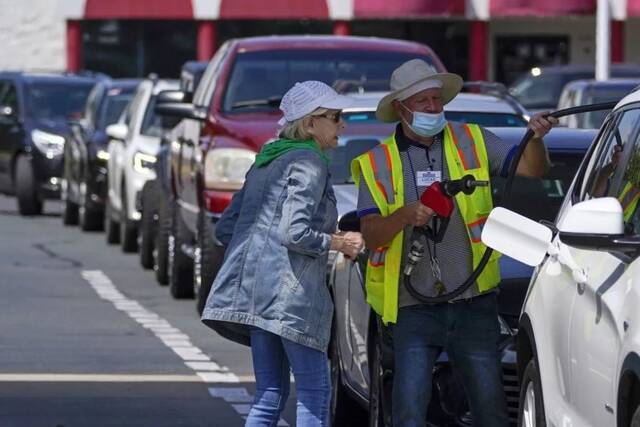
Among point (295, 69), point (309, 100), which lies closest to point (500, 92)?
point (295, 69)

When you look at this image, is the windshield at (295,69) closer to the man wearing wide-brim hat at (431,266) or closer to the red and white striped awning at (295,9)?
the man wearing wide-brim hat at (431,266)

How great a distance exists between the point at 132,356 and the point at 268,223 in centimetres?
516

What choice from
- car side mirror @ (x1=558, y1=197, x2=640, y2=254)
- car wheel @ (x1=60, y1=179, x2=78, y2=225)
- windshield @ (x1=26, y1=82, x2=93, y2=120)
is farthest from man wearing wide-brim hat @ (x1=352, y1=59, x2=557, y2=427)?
windshield @ (x1=26, y1=82, x2=93, y2=120)

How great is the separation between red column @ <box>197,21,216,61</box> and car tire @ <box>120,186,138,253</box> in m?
24.7

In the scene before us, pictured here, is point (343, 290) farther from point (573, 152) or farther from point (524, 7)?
point (524, 7)

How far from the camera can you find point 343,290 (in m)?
9.37

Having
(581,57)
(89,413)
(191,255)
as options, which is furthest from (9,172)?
(581,57)

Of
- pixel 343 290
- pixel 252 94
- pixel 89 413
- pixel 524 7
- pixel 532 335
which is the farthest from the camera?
pixel 524 7

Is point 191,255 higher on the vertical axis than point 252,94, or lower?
lower

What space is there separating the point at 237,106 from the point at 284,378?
713 centimetres

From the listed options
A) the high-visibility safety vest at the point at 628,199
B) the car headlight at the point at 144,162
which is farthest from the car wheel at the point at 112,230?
the high-visibility safety vest at the point at 628,199

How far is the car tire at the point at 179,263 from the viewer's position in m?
15.9

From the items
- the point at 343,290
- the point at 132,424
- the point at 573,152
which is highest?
the point at 573,152

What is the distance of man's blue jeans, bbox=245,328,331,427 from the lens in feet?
24.7
